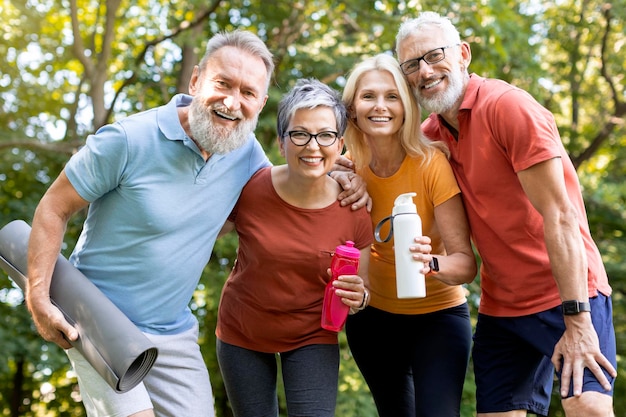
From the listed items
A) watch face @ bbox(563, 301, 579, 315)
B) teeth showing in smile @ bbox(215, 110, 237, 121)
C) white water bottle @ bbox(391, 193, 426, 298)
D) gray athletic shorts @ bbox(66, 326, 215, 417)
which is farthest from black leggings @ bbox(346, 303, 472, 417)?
teeth showing in smile @ bbox(215, 110, 237, 121)

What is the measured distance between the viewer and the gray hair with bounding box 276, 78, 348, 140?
293 centimetres

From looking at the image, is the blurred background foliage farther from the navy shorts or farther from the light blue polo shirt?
the light blue polo shirt

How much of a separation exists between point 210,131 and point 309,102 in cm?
45

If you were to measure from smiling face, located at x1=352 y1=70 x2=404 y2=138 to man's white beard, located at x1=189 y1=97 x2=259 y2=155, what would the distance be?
57 centimetres

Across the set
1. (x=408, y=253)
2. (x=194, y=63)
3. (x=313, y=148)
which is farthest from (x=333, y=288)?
(x=194, y=63)

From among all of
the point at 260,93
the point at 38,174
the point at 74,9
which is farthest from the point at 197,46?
the point at 260,93

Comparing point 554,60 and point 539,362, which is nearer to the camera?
point 539,362

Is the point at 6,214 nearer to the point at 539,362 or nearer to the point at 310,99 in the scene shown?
the point at 310,99

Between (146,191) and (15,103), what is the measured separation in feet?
25.1

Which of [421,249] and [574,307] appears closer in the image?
[574,307]

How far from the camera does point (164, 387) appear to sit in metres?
2.95

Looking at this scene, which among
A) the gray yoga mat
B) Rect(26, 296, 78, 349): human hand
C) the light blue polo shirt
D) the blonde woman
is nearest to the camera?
the gray yoga mat

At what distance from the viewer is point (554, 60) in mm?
12148

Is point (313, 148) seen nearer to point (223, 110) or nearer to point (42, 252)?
point (223, 110)
